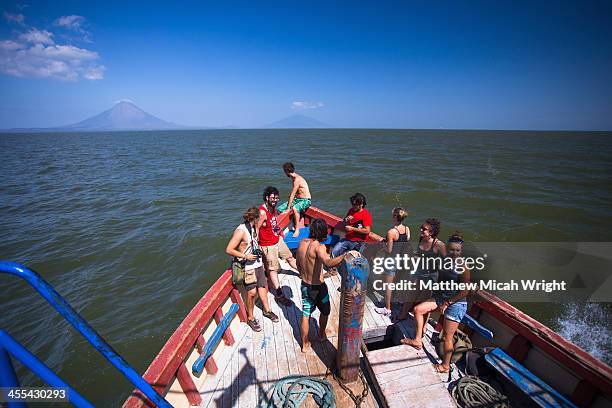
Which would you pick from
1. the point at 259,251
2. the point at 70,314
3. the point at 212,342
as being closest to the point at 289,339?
the point at 212,342

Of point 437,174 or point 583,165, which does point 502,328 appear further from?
point 583,165

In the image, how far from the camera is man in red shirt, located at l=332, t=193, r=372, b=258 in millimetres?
5279

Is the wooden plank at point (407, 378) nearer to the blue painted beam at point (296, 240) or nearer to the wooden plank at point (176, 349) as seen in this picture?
the wooden plank at point (176, 349)

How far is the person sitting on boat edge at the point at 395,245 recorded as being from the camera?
4.96 metres

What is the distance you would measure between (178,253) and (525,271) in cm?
1538

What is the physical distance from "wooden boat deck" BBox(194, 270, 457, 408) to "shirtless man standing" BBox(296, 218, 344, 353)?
14.4 inches

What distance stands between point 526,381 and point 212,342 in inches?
170

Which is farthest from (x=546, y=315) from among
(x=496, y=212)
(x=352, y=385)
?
Answer: (x=496, y=212)

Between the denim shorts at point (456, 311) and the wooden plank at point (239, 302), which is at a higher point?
the denim shorts at point (456, 311)

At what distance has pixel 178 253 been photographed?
12.0 meters

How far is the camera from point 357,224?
551cm

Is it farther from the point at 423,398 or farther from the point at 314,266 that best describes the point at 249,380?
the point at 423,398

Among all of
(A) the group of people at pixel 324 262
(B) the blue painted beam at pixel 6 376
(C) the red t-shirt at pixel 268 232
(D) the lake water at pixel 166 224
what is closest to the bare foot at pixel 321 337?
(A) the group of people at pixel 324 262

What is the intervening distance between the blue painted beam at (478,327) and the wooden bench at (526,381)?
0.23 metres
